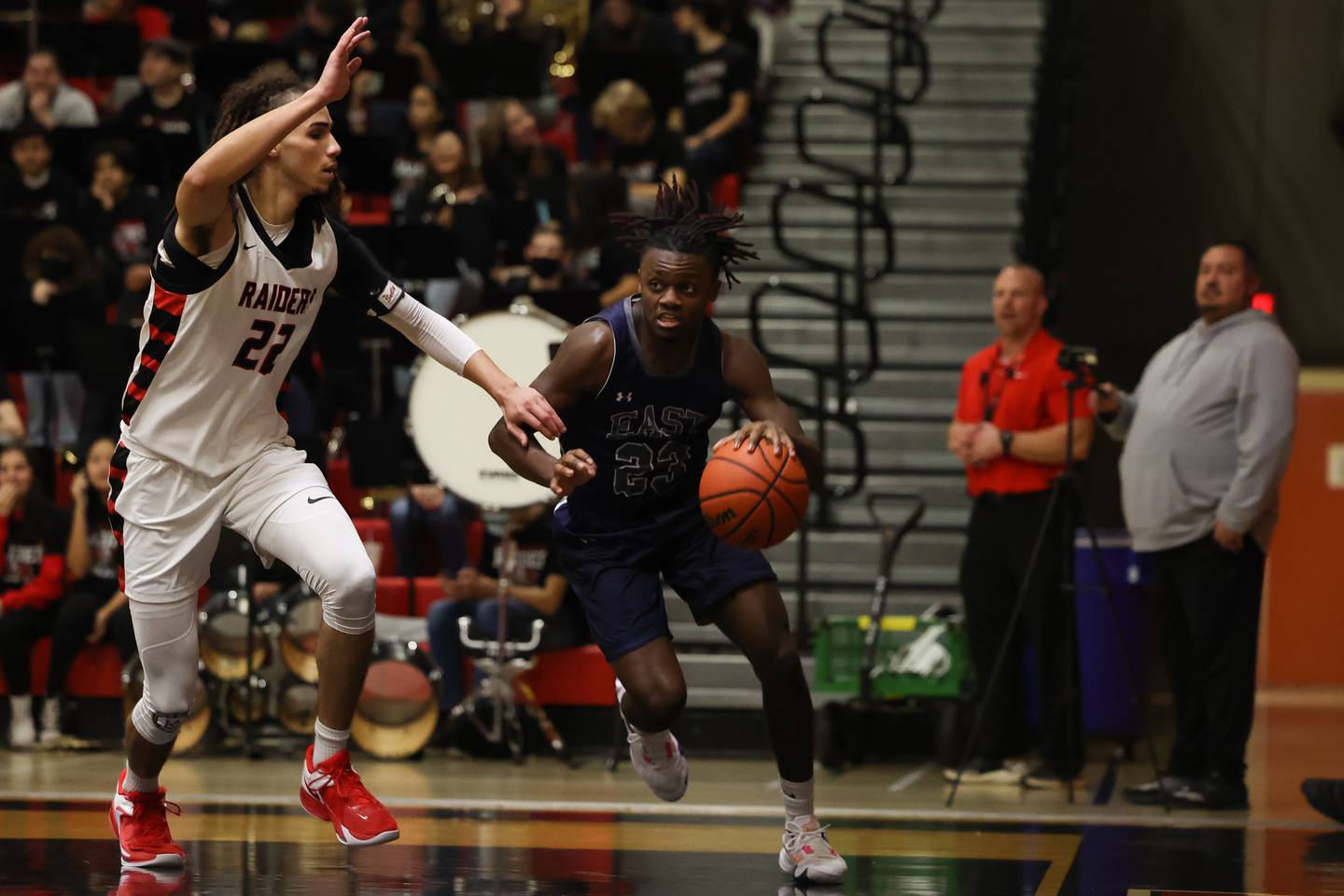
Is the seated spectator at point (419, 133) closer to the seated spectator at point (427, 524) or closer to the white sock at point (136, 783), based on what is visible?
the seated spectator at point (427, 524)

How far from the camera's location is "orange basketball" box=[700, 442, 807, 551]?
539cm

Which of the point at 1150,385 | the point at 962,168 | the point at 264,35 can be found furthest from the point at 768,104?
the point at 1150,385

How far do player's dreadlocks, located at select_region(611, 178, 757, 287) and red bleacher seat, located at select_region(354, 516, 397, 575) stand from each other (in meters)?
4.29

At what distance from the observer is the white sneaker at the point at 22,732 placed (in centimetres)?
938

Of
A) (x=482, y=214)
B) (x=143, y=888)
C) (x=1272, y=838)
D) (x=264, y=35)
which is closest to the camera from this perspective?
(x=143, y=888)

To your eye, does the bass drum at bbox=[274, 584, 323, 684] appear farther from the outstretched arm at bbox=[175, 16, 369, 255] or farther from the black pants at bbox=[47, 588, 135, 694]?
the outstretched arm at bbox=[175, 16, 369, 255]

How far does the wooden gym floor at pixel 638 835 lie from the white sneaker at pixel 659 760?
260 mm

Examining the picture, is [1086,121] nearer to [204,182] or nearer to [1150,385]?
[1150,385]

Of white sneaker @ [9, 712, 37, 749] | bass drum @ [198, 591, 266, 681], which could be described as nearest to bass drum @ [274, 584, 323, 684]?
bass drum @ [198, 591, 266, 681]

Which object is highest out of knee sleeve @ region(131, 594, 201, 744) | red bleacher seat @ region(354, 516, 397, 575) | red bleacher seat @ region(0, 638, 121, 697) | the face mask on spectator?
the face mask on spectator

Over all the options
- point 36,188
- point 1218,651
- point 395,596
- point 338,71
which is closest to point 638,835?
point 1218,651

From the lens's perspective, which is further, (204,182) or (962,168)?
(962,168)

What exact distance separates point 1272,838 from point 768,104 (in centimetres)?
713

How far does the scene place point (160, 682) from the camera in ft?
18.6
